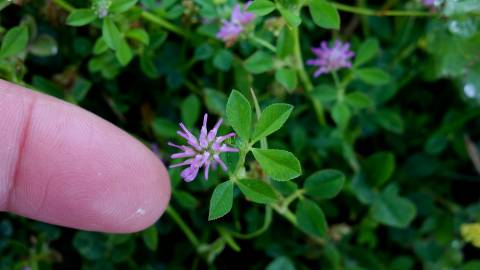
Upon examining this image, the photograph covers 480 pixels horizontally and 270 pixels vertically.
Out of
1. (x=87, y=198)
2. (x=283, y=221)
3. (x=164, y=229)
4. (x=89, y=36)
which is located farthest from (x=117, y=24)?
(x=283, y=221)

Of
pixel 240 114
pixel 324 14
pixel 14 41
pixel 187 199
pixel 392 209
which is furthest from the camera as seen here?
pixel 392 209

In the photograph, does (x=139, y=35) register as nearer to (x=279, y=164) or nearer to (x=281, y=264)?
(x=279, y=164)

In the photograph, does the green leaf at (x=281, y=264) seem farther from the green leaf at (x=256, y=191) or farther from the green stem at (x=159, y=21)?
the green stem at (x=159, y=21)

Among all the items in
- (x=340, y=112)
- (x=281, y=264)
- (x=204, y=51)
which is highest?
(x=204, y=51)

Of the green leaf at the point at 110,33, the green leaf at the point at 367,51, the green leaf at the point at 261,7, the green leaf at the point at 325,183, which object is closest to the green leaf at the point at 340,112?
the green leaf at the point at 367,51

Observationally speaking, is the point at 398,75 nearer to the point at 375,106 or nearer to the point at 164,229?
the point at 375,106

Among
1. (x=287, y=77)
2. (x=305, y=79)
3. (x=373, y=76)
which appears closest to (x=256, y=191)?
(x=287, y=77)

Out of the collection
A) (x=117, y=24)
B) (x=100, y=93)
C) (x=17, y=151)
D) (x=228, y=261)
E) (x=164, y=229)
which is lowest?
(x=228, y=261)
